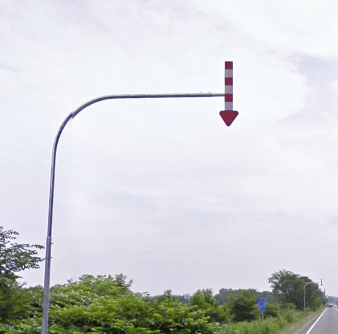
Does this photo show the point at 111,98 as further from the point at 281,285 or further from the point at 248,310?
the point at 281,285

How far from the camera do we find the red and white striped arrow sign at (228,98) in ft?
25.4

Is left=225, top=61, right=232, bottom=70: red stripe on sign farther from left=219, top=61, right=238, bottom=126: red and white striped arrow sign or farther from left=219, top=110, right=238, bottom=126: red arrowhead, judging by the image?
left=219, top=110, right=238, bottom=126: red arrowhead

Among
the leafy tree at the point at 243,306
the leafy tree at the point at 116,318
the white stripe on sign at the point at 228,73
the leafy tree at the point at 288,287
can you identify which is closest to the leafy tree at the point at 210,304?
the leafy tree at the point at 243,306

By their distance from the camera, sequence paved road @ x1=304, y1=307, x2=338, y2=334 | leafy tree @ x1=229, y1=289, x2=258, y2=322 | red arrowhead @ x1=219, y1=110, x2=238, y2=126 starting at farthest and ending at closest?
1. leafy tree @ x1=229, y1=289, x2=258, y2=322
2. paved road @ x1=304, y1=307, x2=338, y2=334
3. red arrowhead @ x1=219, y1=110, x2=238, y2=126

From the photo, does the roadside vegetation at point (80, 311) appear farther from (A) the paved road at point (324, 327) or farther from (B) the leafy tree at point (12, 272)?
(A) the paved road at point (324, 327)

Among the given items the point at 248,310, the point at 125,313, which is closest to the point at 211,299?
the point at 248,310

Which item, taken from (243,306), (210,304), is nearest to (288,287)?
(243,306)

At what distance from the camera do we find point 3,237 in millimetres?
11500

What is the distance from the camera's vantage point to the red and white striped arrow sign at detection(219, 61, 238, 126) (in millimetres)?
7734

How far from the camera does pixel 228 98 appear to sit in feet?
25.7

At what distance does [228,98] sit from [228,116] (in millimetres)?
288

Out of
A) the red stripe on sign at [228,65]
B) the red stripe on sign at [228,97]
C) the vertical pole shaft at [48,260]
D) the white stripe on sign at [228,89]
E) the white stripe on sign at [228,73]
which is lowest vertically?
the vertical pole shaft at [48,260]

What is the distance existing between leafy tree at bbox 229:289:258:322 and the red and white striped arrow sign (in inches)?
1609

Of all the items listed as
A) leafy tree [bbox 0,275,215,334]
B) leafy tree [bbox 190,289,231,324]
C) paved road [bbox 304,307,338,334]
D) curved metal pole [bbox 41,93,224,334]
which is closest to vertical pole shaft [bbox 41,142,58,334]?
curved metal pole [bbox 41,93,224,334]
